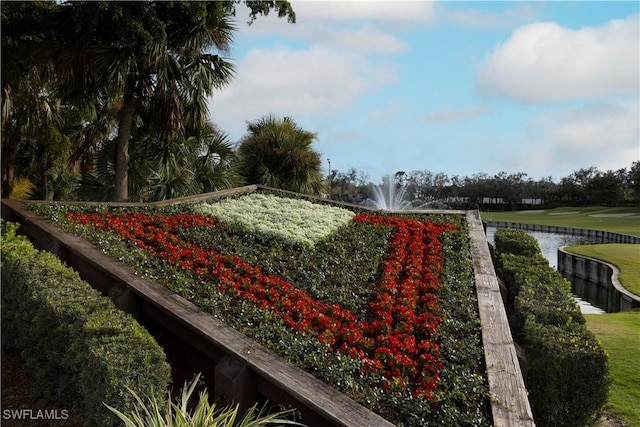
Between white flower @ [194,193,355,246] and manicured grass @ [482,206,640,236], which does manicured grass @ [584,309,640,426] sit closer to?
white flower @ [194,193,355,246]

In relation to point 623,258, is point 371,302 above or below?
above

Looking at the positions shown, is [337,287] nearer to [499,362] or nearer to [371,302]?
[371,302]

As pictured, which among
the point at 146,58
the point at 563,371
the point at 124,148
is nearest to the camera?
the point at 563,371

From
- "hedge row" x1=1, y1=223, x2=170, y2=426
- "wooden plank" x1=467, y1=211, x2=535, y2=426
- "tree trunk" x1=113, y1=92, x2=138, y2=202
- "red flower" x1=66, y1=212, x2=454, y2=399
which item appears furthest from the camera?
"tree trunk" x1=113, y1=92, x2=138, y2=202

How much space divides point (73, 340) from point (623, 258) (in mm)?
21434

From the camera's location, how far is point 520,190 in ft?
238

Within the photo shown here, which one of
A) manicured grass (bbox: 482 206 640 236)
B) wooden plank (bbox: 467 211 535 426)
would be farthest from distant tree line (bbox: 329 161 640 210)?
wooden plank (bbox: 467 211 535 426)

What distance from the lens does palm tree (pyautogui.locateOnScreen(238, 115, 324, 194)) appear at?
1700 centimetres

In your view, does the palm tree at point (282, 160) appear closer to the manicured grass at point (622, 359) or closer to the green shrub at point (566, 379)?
the manicured grass at point (622, 359)

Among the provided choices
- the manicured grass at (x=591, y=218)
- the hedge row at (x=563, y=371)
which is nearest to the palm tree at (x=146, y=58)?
the hedge row at (x=563, y=371)

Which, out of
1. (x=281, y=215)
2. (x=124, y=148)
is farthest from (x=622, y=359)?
(x=124, y=148)

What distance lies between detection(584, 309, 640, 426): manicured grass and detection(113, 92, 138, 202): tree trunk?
381 inches

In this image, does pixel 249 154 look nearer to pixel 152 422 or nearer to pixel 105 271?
pixel 105 271

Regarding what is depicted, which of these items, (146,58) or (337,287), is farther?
(146,58)
